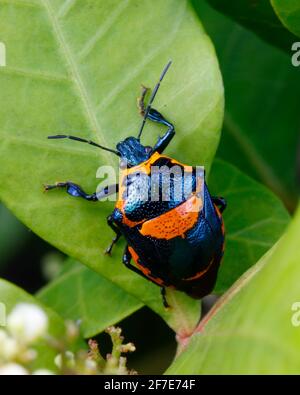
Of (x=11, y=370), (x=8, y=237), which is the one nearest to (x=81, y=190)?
(x=11, y=370)

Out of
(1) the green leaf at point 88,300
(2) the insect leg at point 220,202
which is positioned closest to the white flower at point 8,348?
(1) the green leaf at point 88,300

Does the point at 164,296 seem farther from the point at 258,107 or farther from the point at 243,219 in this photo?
the point at 258,107

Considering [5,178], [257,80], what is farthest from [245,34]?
[5,178]

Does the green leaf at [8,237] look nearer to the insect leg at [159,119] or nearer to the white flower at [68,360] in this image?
the insect leg at [159,119]

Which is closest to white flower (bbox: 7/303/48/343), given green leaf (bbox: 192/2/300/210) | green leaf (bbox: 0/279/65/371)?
green leaf (bbox: 0/279/65/371)

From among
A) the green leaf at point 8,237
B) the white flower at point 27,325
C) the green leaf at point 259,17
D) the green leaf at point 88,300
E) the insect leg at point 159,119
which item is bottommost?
the green leaf at point 8,237

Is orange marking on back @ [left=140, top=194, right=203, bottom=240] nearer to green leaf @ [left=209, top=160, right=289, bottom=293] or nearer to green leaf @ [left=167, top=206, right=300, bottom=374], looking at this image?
green leaf @ [left=209, top=160, right=289, bottom=293]
